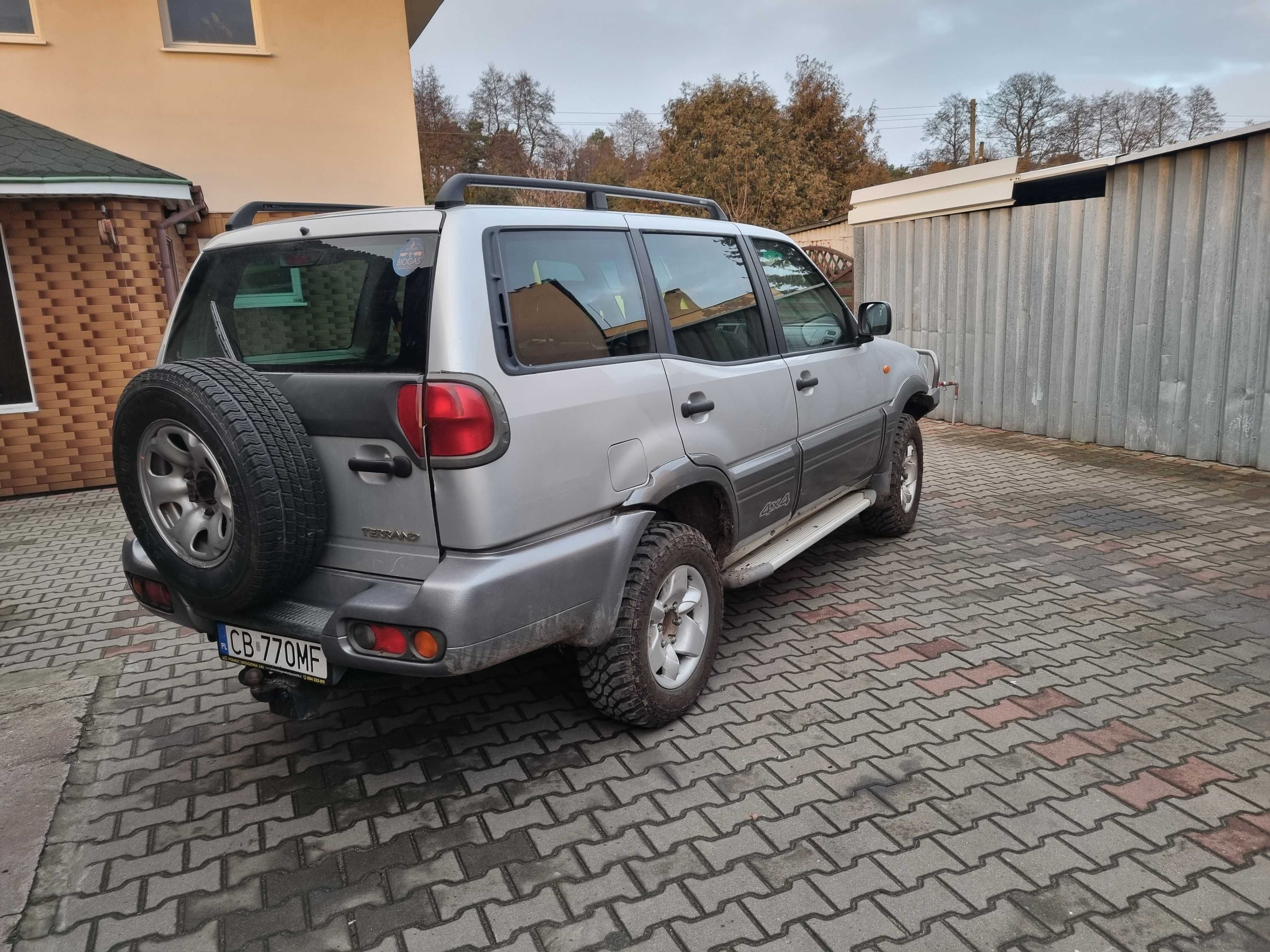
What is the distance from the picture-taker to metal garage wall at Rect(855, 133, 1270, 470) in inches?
280

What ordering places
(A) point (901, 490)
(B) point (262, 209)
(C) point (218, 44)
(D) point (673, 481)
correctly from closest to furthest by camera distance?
(D) point (673, 481), (B) point (262, 209), (A) point (901, 490), (C) point (218, 44)

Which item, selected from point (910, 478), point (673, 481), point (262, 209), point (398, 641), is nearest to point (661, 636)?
point (673, 481)

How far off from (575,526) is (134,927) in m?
1.68

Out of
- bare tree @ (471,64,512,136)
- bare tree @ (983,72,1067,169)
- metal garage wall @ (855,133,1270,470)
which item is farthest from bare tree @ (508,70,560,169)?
metal garage wall @ (855,133,1270,470)

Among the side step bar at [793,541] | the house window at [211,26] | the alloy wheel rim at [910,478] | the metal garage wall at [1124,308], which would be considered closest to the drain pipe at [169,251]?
the house window at [211,26]

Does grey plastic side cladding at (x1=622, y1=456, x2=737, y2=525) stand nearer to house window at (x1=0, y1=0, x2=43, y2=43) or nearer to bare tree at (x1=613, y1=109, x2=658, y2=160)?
house window at (x1=0, y1=0, x2=43, y2=43)

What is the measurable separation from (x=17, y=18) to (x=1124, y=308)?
11263 mm

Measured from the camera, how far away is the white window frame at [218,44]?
9.19 meters

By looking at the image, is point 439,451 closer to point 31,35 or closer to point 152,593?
point 152,593

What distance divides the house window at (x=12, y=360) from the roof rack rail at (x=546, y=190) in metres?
6.36

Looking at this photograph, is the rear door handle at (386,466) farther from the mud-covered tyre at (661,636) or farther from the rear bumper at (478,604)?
the mud-covered tyre at (661,636)

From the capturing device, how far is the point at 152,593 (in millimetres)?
3168

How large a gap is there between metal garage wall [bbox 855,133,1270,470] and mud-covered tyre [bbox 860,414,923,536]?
339 centimetres

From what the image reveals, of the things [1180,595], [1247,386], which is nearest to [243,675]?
[1180,595]
